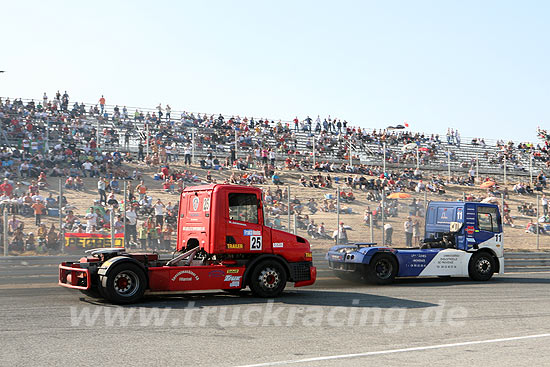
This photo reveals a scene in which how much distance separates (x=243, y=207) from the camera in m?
12.4

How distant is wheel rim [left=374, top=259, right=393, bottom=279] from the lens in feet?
53.0

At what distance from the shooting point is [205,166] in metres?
36.3

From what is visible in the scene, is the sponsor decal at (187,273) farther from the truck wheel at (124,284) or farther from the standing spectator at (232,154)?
the standing spectator at (232,154)

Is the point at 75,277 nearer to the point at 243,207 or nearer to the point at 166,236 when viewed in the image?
the point at 243,207

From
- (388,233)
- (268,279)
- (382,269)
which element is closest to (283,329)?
(268,279)

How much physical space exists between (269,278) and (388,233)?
34.9 ft

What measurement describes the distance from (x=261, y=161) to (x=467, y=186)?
14055 mm

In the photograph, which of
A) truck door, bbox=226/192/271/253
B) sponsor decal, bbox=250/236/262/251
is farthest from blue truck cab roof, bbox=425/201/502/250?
sponsor decal, bbox=250/236/262/251

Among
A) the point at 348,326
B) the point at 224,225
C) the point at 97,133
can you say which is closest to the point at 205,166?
the point at 97,133

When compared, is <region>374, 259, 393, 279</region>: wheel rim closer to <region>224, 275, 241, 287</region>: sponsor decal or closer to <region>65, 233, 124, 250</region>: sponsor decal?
<region>224, 275, 241, 287</region>: sponsor decal

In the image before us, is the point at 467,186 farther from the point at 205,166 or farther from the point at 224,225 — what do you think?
the point at 224,225

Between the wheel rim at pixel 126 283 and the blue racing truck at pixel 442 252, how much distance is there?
21.0 feet

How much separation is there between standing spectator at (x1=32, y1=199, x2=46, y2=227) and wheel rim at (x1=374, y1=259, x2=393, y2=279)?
939cm

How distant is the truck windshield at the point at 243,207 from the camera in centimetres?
1227
